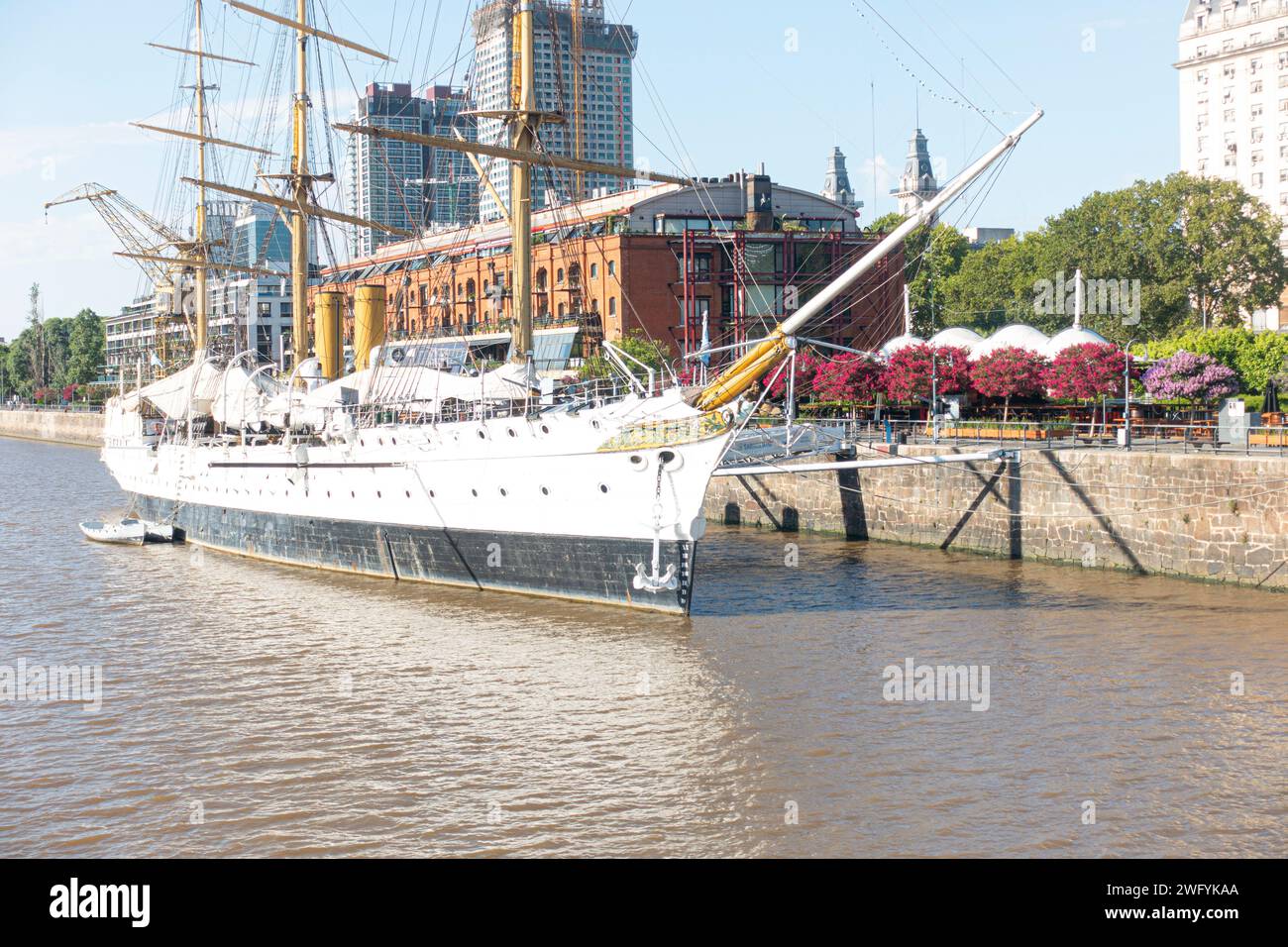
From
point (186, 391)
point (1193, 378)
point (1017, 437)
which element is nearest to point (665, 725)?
point (1017, 437)

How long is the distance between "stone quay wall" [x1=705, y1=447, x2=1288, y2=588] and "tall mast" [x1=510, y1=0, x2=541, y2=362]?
13.1 meters

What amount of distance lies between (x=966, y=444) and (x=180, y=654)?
2677 cm

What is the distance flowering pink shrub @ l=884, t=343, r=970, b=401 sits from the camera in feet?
175

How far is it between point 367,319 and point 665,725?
1338 inches

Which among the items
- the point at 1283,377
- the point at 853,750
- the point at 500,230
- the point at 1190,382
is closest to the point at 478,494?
the point at 853,750

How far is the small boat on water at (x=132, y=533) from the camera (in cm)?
4938

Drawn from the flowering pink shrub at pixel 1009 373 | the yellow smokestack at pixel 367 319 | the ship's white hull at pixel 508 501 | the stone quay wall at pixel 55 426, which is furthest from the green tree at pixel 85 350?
the flowering pink shrub at pixel 1009 373

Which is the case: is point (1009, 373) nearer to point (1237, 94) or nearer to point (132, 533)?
point (132, 533)

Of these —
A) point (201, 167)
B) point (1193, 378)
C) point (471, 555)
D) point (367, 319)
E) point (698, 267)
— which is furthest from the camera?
point (698, 267)

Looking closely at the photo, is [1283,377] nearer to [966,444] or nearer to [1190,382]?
[1190,382]

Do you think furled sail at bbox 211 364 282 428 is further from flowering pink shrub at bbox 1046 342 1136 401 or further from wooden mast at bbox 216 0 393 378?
flowering pink shrub at bbox 1046 342 1136 401

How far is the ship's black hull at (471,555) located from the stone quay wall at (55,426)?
8389 cm

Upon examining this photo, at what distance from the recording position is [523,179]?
1619 inches

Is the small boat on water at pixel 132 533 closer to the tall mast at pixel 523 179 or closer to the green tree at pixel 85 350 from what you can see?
the tall mast at pixel 523 179
